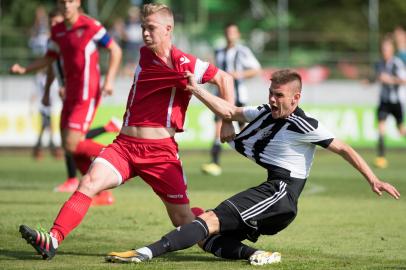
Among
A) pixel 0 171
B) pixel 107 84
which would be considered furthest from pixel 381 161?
pixel 107 84

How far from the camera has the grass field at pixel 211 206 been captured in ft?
26.1

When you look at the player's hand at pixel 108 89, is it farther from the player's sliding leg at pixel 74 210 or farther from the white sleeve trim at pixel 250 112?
the white sleeve trim at pixel 250 112

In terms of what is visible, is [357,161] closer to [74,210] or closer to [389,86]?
[74,210]

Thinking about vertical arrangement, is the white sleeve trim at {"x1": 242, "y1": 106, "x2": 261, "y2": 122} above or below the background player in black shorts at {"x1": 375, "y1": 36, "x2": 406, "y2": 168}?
above

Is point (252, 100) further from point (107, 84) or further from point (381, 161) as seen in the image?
point (107, 84)

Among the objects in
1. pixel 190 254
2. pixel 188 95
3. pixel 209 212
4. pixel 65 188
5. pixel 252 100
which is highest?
pixel 188 95

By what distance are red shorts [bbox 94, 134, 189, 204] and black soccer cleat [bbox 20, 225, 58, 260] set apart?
32.4 inches

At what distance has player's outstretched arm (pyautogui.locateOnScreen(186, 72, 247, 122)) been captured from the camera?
772cm

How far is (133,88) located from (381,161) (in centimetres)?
1203

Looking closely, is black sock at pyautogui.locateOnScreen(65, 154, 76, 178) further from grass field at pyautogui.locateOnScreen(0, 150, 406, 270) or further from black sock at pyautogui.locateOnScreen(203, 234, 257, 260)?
black sock at pyautogui.locateOnScreen(203, 234, 257, 260)

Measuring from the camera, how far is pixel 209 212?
7.77 m

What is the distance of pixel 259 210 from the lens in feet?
25.3

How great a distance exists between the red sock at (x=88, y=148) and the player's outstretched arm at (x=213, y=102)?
417 cm

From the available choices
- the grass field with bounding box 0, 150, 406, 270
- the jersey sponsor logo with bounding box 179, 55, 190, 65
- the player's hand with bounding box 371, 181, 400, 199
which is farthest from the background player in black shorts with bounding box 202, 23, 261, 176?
the player's hand with bounding box 371, 181, 400, 199
